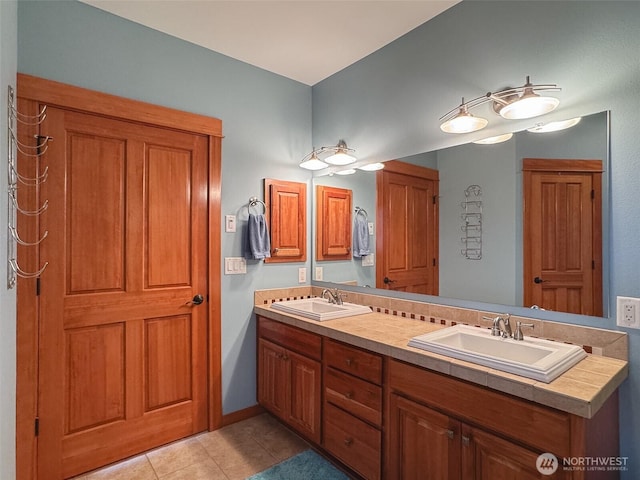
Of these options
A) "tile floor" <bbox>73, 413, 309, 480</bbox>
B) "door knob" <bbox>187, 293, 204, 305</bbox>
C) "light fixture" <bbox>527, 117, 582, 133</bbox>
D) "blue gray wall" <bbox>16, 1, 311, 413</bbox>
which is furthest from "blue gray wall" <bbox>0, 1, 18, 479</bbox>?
"light fixture" <bbox>527, 117, 582, 133</bbox>

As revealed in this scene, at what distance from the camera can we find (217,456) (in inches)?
85.4

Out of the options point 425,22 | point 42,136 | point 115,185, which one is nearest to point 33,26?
point 42,136

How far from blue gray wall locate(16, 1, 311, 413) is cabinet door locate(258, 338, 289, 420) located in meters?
0.11

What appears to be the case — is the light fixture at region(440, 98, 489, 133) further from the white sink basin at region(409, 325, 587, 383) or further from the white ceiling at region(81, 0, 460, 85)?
the white sink basin at region(409, 325, 587, 383)

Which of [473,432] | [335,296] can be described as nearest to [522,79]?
[473,432]

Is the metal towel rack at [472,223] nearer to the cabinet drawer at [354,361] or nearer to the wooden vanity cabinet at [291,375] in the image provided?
the cabinet drawer at [354,361]

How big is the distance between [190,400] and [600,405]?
229cm

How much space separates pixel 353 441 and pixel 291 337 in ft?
2.40

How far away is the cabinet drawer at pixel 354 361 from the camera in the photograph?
1732 mm

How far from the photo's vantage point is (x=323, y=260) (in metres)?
2.96

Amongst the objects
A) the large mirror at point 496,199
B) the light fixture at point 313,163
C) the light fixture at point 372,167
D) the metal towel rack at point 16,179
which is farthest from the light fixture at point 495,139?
the metal towel rack at point 16,179

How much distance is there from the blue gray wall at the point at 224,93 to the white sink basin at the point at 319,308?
28cm

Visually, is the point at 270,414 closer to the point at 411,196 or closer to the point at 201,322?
the point at 201,322

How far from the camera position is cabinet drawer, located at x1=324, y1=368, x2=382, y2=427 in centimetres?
173
